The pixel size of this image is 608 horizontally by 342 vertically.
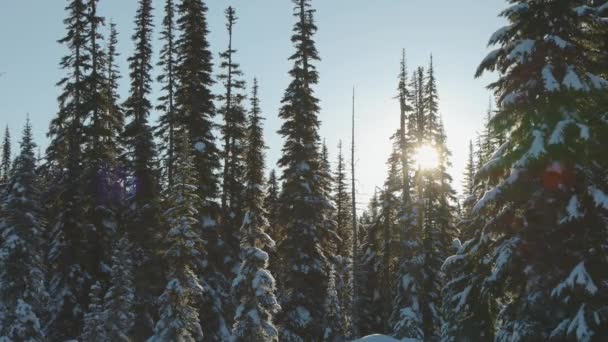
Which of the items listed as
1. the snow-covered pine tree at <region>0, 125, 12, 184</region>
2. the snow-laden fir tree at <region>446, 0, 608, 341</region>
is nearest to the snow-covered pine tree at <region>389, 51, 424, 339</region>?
the snow-laden fir tree at <region>446, 0, 608, 341</region>

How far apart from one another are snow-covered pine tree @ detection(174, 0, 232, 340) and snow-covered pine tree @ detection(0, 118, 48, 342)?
8.11 m

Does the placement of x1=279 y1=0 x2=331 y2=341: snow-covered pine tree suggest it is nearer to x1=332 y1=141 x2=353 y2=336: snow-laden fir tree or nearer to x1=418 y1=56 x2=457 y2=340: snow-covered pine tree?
x1=418 y1=56 x2=457 y2=340: snow-covered pine tree

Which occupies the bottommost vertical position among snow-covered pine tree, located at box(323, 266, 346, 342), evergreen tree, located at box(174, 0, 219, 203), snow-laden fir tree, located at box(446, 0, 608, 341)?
snow-covered pine tree, located at box(323, 266, 346, 342)

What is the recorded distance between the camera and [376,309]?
5284cm

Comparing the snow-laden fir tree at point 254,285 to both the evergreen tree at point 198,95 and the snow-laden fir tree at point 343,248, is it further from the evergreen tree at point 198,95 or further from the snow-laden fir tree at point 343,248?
the snow-laden fir tree at point 343,248

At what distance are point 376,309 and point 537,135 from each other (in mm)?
42321

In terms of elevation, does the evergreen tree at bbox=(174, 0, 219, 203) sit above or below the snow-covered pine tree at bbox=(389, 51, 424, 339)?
above

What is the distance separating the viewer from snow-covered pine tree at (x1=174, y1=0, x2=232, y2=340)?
27.7m

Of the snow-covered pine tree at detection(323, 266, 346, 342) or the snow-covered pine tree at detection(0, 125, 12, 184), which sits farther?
the snow-covered pine tree at detection(0, 125, 12, 184)

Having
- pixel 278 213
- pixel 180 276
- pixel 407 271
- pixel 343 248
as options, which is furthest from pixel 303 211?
pixel 343 248

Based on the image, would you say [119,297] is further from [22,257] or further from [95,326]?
[22,257]

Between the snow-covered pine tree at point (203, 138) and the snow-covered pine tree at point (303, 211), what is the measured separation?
347cm

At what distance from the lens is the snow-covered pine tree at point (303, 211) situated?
27.2 meters

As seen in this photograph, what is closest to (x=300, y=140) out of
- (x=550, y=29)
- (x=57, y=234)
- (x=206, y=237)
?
(x=206, y=237)
